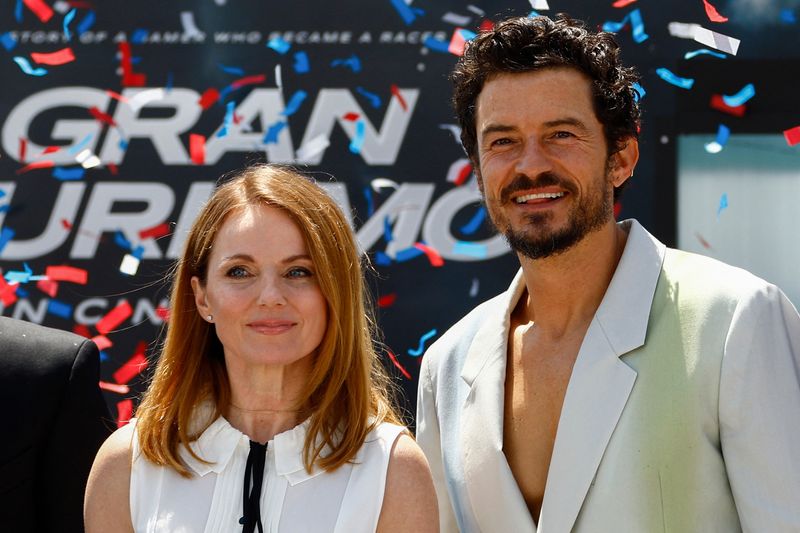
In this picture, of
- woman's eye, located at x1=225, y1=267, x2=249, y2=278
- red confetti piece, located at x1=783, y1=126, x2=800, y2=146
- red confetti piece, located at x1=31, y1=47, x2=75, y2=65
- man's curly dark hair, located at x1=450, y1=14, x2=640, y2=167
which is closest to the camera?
woman's eye, located at x1=225, y1=267, x2=249, y2=278

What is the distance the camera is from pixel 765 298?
6.64 feet

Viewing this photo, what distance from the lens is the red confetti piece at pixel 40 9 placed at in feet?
10.5

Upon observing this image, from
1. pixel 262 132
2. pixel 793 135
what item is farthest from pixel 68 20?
pixel 793 135

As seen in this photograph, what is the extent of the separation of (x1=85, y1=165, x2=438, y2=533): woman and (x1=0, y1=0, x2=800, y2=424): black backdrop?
1.04 metres

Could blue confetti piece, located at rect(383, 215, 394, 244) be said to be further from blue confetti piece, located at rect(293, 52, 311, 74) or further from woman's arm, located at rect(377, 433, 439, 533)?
woman's arm, located at rect(377, 433, 439, 533)

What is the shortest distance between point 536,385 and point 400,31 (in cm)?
127

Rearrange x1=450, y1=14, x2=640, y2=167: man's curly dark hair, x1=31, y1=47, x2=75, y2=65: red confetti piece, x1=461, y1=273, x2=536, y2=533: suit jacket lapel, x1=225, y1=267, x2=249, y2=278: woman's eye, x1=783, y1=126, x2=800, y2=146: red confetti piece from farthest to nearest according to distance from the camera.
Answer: x1=31, y1=47, x2=75, y2=65: red confetti piece, x1=783, y1=126, x2=800, y2=146: red confetti piece, x1=450, y1=14, x2=640, y2=167: man's curly dark hair, x1=461, y1=273, x2=536, y2=533: suit jacket lapel, x1=225, y1=267, x2=249, y2=278: woman's eye

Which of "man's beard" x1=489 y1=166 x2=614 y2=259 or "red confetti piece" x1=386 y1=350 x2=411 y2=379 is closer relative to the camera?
"man's beard" x1=489 y1=166 x2=614 y2=259

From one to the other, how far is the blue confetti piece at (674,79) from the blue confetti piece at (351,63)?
829mm

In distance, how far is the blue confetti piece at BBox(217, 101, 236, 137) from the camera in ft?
10.4

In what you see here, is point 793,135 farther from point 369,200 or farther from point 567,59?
point 369,200

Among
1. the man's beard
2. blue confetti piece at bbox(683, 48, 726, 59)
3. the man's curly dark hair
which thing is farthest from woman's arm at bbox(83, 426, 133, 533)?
blue confetti piece at bbox(683, 48, 726, 59)

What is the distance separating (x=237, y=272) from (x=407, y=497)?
0.49m

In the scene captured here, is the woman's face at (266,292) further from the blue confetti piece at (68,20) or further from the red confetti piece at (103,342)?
the blue confetti piece at (68,20)
